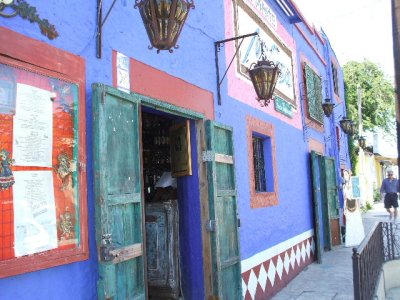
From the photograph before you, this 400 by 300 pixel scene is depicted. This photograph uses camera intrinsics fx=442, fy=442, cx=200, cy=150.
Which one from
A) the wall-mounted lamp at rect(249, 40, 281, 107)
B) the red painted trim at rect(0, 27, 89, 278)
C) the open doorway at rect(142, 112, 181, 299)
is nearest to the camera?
the red painted trim at rect(0, 27, 89, 278)

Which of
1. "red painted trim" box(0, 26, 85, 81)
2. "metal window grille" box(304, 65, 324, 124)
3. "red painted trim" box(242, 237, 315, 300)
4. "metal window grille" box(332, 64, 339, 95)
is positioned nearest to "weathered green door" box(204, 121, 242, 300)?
"red painted trim" box(242, 237, 315, 300)

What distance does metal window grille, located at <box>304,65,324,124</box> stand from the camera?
31.5 feet

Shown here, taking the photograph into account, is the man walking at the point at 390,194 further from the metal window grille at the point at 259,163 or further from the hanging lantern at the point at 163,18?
the hanging lantern at the point at 163,18

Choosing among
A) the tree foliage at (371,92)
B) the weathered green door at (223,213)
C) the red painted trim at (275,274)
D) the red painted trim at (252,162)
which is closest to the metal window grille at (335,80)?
the red painted trim at (275,274)

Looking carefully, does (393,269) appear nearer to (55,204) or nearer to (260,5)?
(260,5)

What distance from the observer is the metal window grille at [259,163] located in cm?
679

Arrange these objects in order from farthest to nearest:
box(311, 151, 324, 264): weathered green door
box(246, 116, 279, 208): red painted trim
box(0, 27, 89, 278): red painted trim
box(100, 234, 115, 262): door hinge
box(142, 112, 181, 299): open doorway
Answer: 1. box(311, 151, 324, 264): weathered green door
2. box(246, 116, 279, 208): red painted trim
3. box(142, 112, 181, 299): open doorway
4. box(100, 234, 115, 262): door hinge
5. box(0, 27, 89, 278): red painted trim

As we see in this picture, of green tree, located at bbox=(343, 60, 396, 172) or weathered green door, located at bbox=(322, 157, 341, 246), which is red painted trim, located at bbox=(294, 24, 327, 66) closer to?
weathered green door, located at bbox=(322, 157, 341, 246)

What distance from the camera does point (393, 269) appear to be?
22.7ft

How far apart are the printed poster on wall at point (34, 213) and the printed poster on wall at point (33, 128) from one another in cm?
9

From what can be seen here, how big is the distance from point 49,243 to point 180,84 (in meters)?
2.19

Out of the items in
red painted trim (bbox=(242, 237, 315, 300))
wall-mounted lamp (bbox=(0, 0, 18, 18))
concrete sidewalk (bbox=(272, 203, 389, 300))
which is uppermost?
wall-mounted lamp (bbox=(0, 0, 18, 18))

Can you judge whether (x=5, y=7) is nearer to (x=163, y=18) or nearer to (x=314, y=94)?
(x=163, y=18)

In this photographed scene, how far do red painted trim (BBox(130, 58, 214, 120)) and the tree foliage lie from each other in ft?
79.7
